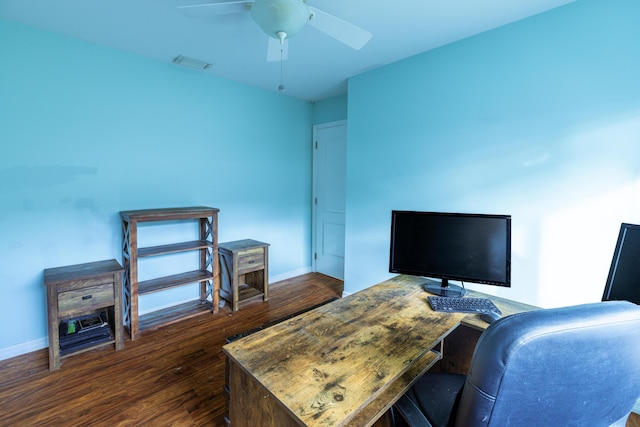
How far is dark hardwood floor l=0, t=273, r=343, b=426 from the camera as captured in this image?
5.28 feet

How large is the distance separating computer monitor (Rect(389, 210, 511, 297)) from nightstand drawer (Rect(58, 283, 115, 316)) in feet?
7.22

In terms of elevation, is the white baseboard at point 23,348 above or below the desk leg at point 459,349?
below

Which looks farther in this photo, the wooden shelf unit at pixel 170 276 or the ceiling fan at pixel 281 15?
the wooden shelf unit at pixel 170 276

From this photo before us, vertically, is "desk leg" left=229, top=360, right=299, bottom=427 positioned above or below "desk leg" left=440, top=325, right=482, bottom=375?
above

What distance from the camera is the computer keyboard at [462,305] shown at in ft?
4.89

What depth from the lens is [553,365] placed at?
648mm

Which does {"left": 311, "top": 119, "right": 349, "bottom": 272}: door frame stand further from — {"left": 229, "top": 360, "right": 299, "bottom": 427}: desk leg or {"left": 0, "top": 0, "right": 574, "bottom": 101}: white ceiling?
{"left": 229, "top": 360, "right": 299, "bottom": 427}: desk leg

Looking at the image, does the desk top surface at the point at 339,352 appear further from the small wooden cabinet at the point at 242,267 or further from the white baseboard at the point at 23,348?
the white baseboard at the point at 23,348

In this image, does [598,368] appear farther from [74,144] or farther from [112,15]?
[74,144]

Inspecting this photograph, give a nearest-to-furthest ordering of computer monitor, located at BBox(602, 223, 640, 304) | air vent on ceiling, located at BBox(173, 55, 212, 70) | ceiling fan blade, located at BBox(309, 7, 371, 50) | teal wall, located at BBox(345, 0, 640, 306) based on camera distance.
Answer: computer monitor, located at BBox(602, 223, 640, 304) → ceiling fan blade, located at BBox(309, 7, 371, 50) → teal wall, located at BBox(345, 0, 640, 306) → air vent on ceiling, located at BBox(173, 55, 212, 70)

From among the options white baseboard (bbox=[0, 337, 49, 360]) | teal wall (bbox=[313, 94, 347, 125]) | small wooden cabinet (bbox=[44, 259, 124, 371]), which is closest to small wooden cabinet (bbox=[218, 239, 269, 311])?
small wooden cabinet (bbox=[44, 259, 124, 371])

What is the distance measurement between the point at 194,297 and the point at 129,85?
88.1 inches

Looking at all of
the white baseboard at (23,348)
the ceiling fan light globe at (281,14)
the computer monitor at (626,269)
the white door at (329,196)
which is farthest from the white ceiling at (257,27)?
the white baseboard at (23,348)

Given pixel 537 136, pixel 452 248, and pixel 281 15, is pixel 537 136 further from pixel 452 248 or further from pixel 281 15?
pixel 281 15
